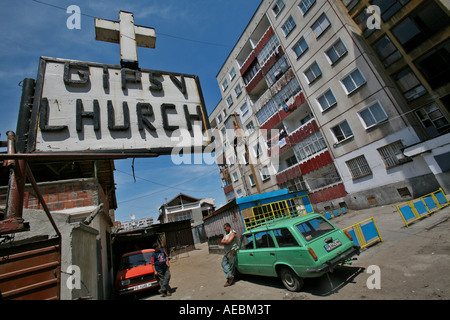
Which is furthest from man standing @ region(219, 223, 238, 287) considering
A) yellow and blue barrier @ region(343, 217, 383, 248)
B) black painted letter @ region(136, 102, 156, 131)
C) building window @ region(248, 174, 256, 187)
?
building window @ region(248, 174, 256, 187)

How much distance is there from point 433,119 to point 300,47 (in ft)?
38.1

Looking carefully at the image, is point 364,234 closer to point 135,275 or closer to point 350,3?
point 135,275

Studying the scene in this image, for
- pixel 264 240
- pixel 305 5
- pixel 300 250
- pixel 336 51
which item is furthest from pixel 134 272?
pixel 305 5

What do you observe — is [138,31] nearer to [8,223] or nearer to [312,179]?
[8,223]

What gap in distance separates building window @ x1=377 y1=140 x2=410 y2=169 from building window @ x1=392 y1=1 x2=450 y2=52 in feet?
24.0

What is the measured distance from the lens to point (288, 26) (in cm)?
1955

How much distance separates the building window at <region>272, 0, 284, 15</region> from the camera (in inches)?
788

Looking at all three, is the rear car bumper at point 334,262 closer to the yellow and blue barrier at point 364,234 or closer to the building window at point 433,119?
the yellow and blue barrier at point 364,234

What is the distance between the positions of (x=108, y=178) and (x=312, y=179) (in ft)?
52.2

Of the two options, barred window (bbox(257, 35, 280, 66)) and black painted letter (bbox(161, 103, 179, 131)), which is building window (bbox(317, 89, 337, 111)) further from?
black painted letter (bbox(161, 103, 179, 131))

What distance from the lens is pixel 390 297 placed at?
12.6 feet

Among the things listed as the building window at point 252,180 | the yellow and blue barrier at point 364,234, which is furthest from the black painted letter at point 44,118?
the building window at point 252,180
